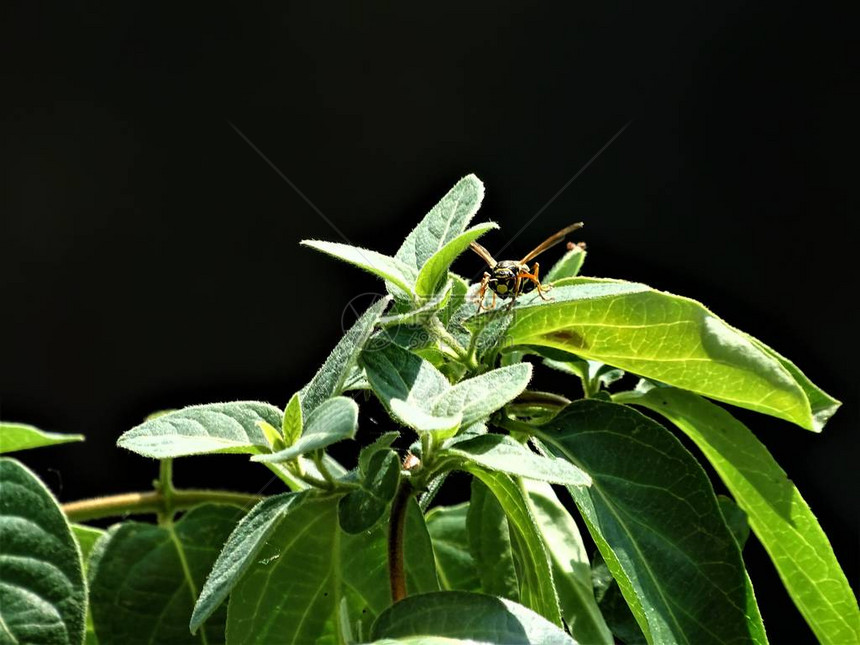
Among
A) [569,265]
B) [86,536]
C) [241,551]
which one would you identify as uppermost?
[569,265]

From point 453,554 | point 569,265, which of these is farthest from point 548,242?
point 453,554

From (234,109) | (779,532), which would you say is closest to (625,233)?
(234,109)

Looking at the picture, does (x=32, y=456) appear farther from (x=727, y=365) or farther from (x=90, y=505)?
(x=727, y=365)

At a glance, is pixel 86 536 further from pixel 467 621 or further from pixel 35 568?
pixel 467 621

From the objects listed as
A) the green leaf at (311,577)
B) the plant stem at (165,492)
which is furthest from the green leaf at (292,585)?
the plant stem at (165,492)

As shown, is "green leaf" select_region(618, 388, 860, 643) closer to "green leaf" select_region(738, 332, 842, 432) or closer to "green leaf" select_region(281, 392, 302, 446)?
"green leaf" select_region(738, 332, 842, 432)

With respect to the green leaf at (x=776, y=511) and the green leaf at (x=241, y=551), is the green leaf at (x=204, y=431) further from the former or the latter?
the green leaf at (x=776, y=511)
